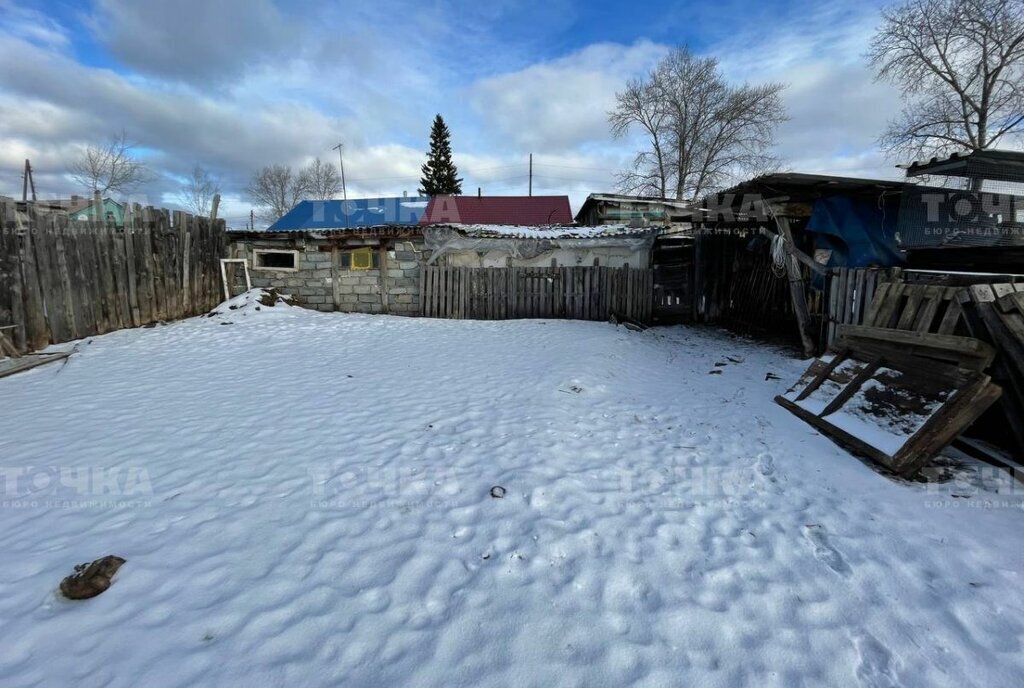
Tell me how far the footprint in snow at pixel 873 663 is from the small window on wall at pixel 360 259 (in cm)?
1047

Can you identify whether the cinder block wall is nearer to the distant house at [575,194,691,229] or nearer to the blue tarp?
the blue tarp

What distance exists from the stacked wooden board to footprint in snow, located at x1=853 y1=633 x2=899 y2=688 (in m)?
1.75

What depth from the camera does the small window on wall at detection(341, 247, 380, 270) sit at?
10.5 m

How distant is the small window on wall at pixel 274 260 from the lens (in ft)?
34.8

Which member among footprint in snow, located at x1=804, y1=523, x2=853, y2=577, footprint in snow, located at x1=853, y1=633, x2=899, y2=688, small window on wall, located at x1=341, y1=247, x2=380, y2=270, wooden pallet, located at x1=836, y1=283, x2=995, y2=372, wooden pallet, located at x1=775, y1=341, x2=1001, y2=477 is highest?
small window on wall, located at x1=341, y1=247, x2=380, y2=270

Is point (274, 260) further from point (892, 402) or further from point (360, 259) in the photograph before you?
point (892, 402)

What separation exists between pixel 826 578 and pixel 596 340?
5.66 meters

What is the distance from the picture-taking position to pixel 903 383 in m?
3.49

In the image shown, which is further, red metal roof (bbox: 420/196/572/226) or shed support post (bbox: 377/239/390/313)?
red metal roof (bbox: 420/196/572/226)

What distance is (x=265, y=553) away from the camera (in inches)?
90.4

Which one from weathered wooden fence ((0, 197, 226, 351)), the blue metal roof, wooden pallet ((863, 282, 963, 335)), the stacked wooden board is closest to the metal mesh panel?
wooden pallet ((863, 282, 963, 335))

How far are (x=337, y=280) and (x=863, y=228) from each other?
1062 centimetres

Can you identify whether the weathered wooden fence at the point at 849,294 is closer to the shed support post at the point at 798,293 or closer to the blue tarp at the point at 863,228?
the shed support post at the point at 798,293

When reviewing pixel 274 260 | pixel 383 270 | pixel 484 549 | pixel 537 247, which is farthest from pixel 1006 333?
pixel 274 260
